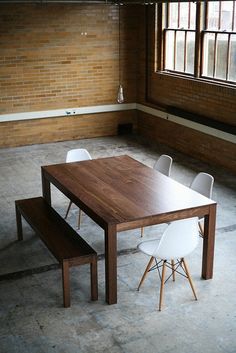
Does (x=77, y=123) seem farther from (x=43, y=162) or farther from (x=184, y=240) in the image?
(x=184, y=240)

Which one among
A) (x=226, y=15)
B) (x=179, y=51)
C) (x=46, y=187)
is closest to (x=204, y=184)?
(x=46, y=187)

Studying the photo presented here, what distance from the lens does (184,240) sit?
4.89 meters

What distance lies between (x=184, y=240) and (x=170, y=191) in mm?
832

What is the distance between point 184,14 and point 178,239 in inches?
239

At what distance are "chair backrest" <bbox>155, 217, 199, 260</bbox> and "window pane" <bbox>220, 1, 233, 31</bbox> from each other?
4.73 metres

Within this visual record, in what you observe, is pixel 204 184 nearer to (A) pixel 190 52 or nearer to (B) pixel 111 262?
(B) pixel 111 262

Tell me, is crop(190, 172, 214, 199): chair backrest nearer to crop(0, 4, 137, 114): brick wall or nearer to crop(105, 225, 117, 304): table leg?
crop(105, 225, 117, 304): table leg

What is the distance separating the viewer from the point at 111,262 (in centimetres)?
489

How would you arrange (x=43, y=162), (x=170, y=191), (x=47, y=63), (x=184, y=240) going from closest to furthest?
(x=184, y=240) → (x=170, y=191) → (x=43, y=162) → (x=47, y=63)

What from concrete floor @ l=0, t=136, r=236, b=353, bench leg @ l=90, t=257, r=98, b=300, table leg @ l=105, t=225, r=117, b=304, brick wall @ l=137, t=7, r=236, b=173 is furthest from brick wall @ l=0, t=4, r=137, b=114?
table leg @ l=105, t=225, r=117, b=304

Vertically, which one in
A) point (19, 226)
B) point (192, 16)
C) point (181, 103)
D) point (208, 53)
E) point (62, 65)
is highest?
point (192, 16)

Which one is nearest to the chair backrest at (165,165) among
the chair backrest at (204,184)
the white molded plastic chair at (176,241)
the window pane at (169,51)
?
the chair backrest at (204,184)

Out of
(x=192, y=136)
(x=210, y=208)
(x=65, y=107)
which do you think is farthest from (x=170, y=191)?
(x=65, y=107)

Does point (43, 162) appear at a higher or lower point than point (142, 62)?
lower
